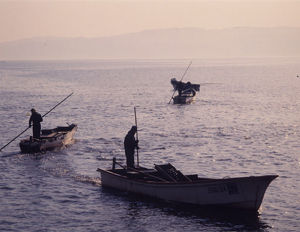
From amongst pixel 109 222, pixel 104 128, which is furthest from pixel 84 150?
pixel 109 222

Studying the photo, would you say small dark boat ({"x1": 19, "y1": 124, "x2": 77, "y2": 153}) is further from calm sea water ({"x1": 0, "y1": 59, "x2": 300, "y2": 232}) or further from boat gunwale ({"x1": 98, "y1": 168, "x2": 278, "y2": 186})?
boat gunwale ({"x1": 98, "y1": 168, "x2": 278, "y2": 186})

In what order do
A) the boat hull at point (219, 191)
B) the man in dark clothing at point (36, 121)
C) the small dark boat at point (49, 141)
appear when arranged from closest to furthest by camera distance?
1. the boat hull at point (219, 191)
2. the man in dark clothing at point (36, 121)
3. the small dark boat at point (49, 141)

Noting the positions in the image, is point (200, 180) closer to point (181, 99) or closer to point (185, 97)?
point (181, 99)

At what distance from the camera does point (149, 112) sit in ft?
195

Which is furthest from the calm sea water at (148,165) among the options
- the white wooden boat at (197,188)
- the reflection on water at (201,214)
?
the white wooden boat at (197,188)

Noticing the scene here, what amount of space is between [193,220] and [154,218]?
1.55 meters

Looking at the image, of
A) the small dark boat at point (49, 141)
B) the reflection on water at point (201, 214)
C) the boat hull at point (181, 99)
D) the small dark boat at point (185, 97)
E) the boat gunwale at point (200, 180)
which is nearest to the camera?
→ the boat gunwale at point (200, 180)

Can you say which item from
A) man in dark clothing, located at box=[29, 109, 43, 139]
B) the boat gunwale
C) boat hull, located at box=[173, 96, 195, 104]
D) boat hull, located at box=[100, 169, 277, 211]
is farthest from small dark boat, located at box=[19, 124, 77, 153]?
boat hull, located at box=[173, 96, 195, 104]

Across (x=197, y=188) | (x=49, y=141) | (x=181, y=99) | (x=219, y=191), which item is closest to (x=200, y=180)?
(x=197, y=188)

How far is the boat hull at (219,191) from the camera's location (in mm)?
19234

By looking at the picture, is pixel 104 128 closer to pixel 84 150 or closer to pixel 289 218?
pixel 84 150

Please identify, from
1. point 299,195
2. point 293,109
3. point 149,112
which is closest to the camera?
point 299,195

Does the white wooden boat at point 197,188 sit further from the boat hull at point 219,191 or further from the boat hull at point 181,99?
the boat hull at point 181,99

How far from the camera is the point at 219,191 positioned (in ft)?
64.6
